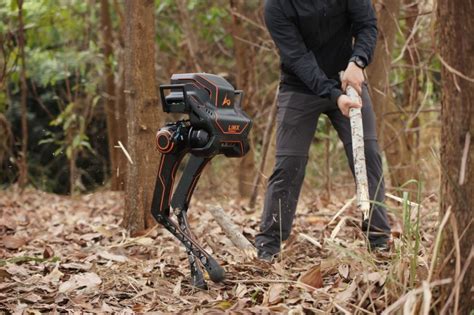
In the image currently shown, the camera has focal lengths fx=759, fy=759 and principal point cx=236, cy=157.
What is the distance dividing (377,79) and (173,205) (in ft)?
10.9

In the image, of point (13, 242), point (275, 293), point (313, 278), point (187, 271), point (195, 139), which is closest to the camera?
point (275, 293)

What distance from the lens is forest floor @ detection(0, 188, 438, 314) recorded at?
3281 mm

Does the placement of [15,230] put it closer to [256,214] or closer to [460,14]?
[256,214]

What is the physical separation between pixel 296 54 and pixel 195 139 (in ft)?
3.83

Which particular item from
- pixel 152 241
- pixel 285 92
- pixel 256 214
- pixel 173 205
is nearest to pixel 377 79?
pixel 256 214

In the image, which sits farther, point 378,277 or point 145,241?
point 145,241

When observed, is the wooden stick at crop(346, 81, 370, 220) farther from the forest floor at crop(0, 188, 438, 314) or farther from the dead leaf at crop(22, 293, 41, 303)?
the dead leaf at crop(22, 293, 41, 303)

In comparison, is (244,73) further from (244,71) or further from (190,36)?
(190,36)

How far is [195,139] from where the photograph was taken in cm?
384

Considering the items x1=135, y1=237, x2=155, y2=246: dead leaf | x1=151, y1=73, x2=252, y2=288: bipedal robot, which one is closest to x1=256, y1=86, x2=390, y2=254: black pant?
x1=151, y1=73, x2=252, y2=288: bipedal robot

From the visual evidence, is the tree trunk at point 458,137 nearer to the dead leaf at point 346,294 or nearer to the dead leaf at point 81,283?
the dead leaf at point 346,294

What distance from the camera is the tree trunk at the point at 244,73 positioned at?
29.1 ft

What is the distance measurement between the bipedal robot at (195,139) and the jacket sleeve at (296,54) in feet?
2.26

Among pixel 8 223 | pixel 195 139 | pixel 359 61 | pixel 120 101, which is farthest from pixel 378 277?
pixel 120 101
